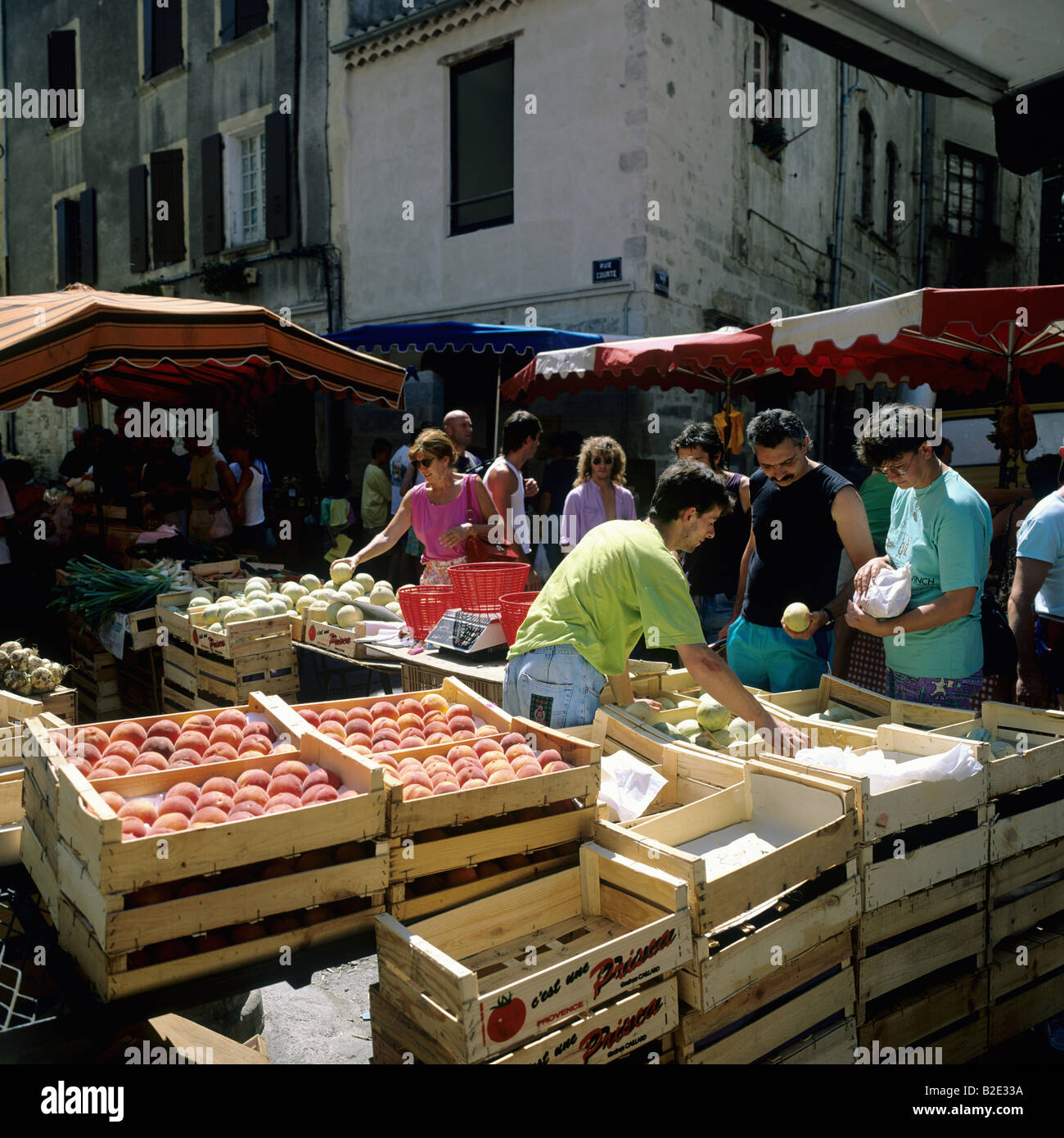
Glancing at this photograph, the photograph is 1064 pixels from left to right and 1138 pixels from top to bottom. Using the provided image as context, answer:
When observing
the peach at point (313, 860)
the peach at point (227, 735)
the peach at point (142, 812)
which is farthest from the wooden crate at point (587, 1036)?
the peach at point (227, 735)

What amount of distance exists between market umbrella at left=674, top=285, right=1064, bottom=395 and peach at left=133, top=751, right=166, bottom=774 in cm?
453

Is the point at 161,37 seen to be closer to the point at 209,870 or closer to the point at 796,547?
the point at 796,547

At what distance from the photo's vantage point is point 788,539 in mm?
3934

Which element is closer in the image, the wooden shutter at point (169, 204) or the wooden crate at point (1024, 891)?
the wooden crate at point (1024, 891)

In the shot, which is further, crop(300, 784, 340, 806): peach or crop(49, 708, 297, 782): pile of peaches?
crop(49, 708, 297, 782): pile of peaches

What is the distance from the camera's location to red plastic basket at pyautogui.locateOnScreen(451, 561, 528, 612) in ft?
14.8

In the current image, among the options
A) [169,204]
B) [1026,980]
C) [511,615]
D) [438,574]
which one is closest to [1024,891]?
[1026,980]

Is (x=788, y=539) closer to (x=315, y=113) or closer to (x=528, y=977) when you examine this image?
(x=528, y=977)

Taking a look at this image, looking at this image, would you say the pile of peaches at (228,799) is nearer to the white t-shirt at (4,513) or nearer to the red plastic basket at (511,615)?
the red plastic basket at (511,615)

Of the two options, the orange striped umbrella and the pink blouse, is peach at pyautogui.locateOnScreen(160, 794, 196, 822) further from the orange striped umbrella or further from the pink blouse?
the orange striped umbrella

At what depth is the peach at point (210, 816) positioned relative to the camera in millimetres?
2188

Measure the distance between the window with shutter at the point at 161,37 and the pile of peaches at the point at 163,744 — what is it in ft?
56.0

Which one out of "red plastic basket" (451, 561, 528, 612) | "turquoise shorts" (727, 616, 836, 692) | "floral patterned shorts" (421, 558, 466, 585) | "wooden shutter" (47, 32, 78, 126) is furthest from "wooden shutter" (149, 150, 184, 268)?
"turquoise shorts" (727, 616, 836, 692)
